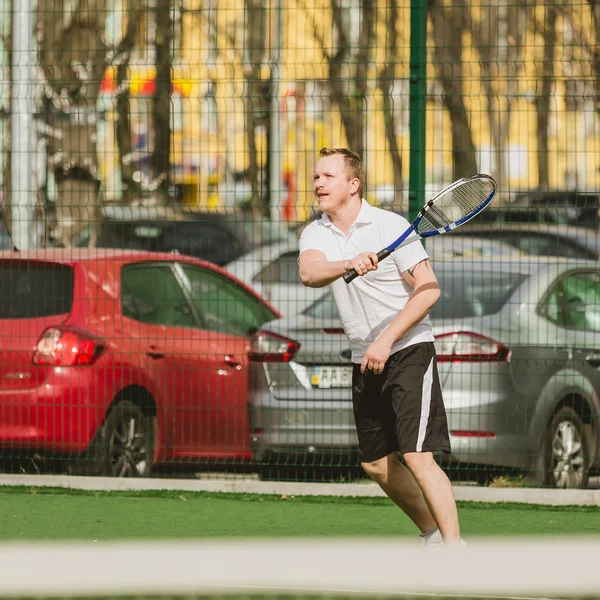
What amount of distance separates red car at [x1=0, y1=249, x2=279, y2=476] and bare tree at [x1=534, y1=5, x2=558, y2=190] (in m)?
2.12

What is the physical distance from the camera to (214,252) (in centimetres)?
1059

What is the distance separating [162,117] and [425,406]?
422 cm

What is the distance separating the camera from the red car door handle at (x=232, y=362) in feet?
30.5

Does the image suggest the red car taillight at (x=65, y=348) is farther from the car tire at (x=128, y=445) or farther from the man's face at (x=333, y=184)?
the man's face at (x=333, y=184)

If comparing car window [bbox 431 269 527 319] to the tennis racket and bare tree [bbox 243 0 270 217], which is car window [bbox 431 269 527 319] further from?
the tennis racket

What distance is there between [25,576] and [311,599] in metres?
3.47

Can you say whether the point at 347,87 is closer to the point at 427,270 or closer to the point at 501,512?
the point at 501,512

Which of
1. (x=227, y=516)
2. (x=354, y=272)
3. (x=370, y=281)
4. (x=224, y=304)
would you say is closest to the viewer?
(x=354, y=272)

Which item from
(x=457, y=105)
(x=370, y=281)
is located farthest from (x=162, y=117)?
(x=370, y=281)

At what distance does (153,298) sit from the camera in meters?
9.45

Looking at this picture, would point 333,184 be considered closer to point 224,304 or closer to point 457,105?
point 457,105

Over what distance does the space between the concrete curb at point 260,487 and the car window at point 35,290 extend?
109 cm

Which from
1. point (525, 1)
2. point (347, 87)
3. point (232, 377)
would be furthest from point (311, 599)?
point (525, 1)

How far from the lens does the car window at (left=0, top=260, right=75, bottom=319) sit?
9.23 m
